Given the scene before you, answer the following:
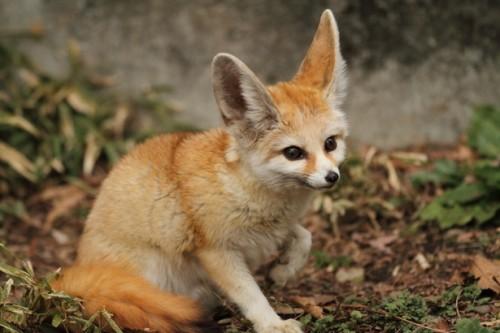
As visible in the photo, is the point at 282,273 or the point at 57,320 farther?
the point at 282,273

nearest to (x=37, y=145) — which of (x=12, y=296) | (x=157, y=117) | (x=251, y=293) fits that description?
(x=157, y=117)

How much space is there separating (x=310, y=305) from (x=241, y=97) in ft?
4.46

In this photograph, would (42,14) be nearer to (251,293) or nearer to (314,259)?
(314,259)

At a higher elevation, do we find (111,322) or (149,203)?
(149,203)

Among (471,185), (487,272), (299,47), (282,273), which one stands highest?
(299,47)

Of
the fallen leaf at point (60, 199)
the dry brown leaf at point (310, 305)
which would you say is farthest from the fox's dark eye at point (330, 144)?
the fallen leaf at point (60, 199)

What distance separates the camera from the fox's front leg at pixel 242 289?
4.16 meters

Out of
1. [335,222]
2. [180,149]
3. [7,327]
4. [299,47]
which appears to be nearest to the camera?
[7,327]

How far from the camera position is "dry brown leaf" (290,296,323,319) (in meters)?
4.46

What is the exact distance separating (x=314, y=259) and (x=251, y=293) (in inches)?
67.7

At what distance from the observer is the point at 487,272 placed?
14.8 ft

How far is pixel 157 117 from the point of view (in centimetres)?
780

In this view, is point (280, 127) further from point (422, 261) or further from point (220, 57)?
point (422, 261)

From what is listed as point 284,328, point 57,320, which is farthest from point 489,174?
point 57,320
